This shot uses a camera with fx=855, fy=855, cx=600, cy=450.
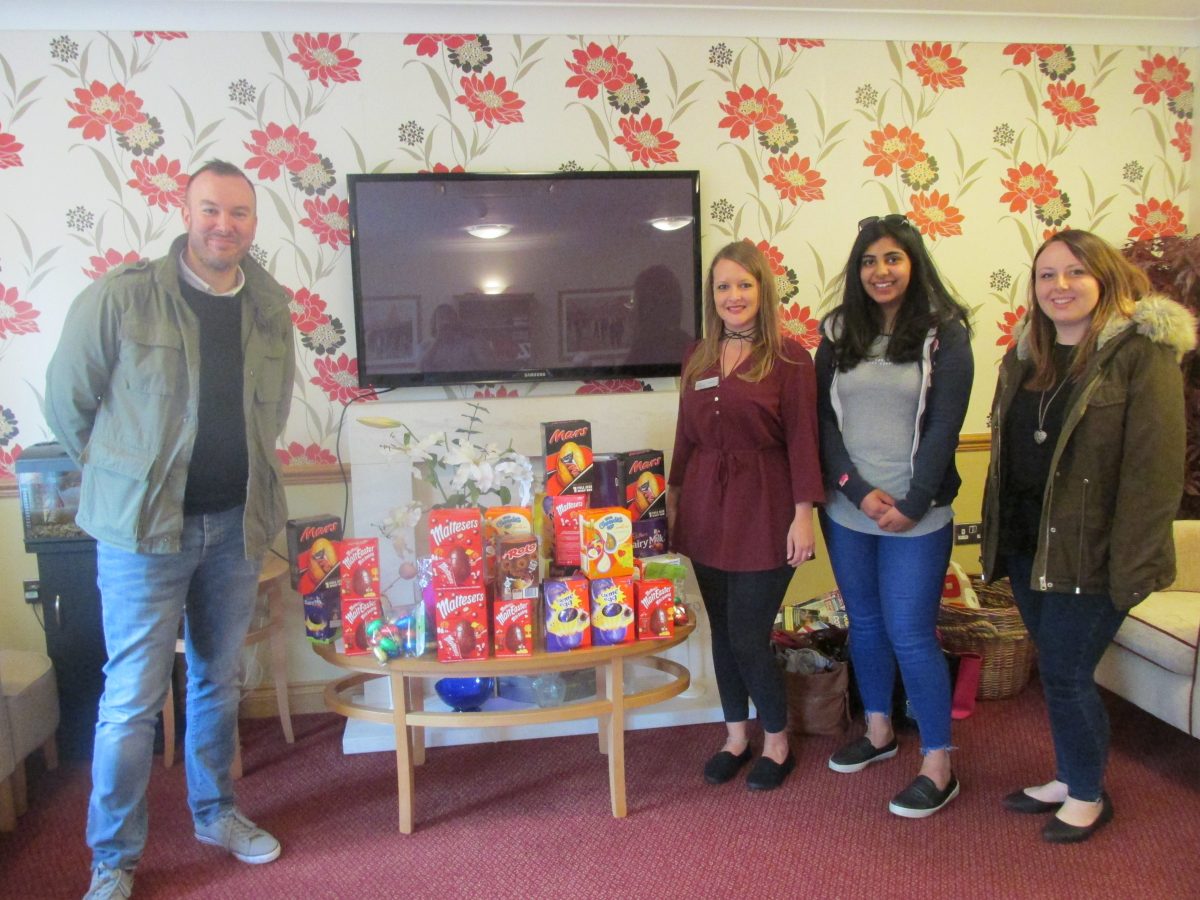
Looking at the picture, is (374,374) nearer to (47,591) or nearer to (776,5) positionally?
(47,591)

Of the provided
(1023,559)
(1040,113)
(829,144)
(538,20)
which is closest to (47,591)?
(538,20)

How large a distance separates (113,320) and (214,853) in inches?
49.6

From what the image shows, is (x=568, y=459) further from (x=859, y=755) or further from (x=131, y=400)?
(x=859, y=755)

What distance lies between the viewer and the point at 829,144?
2953mm

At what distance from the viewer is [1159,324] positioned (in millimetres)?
1757

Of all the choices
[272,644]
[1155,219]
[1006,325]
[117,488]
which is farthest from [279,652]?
[1155,219]

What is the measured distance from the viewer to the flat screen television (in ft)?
8.87

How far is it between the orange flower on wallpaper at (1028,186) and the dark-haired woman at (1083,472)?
4.28ft

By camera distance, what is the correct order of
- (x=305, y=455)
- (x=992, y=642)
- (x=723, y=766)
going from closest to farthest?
(x=723, y=766) → (x=992, y=642) → (x=305, y=455)

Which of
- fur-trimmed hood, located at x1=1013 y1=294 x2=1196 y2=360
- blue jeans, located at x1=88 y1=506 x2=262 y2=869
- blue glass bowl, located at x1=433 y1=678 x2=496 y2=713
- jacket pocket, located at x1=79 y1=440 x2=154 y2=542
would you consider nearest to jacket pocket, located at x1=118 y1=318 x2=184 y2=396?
jacket pocket, located at x1=79 y1=440 x2=154 y2=542

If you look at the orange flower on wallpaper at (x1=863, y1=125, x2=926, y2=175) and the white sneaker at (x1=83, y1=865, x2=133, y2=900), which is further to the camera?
the orange flower on wallpaper at (x1=863, y1=125, x2=926, y2=175)

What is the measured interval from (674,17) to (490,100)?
67 centimetres

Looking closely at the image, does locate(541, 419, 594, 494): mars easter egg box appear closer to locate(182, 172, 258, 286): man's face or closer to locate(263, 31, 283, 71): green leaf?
locate(182, 172, 258, 286): man's face

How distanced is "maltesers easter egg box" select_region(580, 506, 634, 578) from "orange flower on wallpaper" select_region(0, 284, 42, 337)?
6.14 feet
